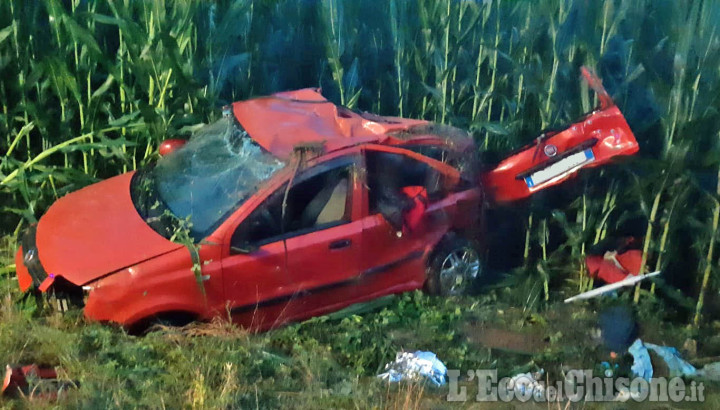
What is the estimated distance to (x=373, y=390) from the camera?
13.1ft

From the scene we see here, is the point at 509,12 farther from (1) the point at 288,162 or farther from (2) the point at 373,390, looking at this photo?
(2) the point at 373,390

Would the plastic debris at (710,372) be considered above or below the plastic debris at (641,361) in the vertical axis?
below

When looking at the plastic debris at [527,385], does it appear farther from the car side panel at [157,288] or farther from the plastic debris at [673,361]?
the car side panel at [157,288]

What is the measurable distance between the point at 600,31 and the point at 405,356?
305cm

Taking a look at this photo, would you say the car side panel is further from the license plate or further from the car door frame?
the license plate

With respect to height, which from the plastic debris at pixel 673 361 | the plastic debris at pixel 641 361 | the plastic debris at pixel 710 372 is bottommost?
the plastic debris at pixel 710 372

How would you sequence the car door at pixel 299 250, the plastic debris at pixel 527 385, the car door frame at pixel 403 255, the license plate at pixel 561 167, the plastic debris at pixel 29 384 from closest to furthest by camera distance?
the plastic debris at pixel 29 384 < the plastic debris at pixel 527 385 < the car door at pixel 299 250 < the car door frame at pixel 403 255 < the license plate at pixel 561 167

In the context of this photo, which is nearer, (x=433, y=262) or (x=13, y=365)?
(x=13, y=365)

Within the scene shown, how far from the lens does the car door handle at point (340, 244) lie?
15.5ft

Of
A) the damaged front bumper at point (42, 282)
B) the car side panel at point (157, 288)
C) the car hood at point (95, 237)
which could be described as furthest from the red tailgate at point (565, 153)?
the damaged front bumper at point (42, 282)

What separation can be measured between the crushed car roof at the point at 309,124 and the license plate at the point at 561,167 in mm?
903

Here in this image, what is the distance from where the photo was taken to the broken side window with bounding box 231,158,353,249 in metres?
4.57

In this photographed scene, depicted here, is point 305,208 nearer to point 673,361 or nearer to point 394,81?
point 394,81

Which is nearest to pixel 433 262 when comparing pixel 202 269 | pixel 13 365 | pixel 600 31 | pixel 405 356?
pixel 405 356
